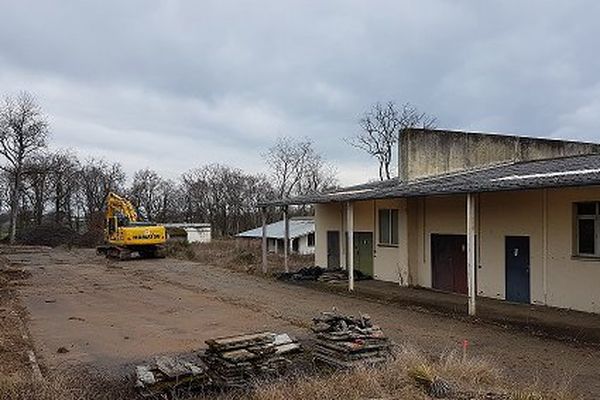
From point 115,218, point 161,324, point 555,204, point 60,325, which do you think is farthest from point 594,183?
point 115,218

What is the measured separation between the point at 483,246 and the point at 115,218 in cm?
2378

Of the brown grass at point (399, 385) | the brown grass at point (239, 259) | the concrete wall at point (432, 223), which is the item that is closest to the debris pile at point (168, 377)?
the brown grass at point (399, 385)

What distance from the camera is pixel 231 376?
823 cm

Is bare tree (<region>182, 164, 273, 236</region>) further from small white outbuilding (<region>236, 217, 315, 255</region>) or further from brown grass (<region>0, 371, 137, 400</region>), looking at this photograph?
brown grass (<region>0, 371, 137, 400</region>)

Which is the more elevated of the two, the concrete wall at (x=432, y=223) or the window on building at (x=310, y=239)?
the concrete wall at (x=432, y=223)

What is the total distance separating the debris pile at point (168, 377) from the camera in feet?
25.1

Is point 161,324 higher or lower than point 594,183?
lower

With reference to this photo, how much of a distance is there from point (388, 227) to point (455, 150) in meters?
3.78

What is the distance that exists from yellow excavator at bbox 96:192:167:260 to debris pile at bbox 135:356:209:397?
84.8ft

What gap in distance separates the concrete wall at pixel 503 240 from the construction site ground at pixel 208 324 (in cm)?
294

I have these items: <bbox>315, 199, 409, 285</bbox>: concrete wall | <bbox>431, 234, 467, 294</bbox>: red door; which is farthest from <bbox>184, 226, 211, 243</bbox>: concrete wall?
<bbox>431, 234, 467, 294</bbox>: red door

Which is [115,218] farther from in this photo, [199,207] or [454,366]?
[199,207]

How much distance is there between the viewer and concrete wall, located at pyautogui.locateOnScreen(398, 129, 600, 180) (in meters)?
20.7

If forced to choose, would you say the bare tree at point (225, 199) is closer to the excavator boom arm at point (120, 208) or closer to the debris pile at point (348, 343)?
the excavator boom arm at point (120, 208)
